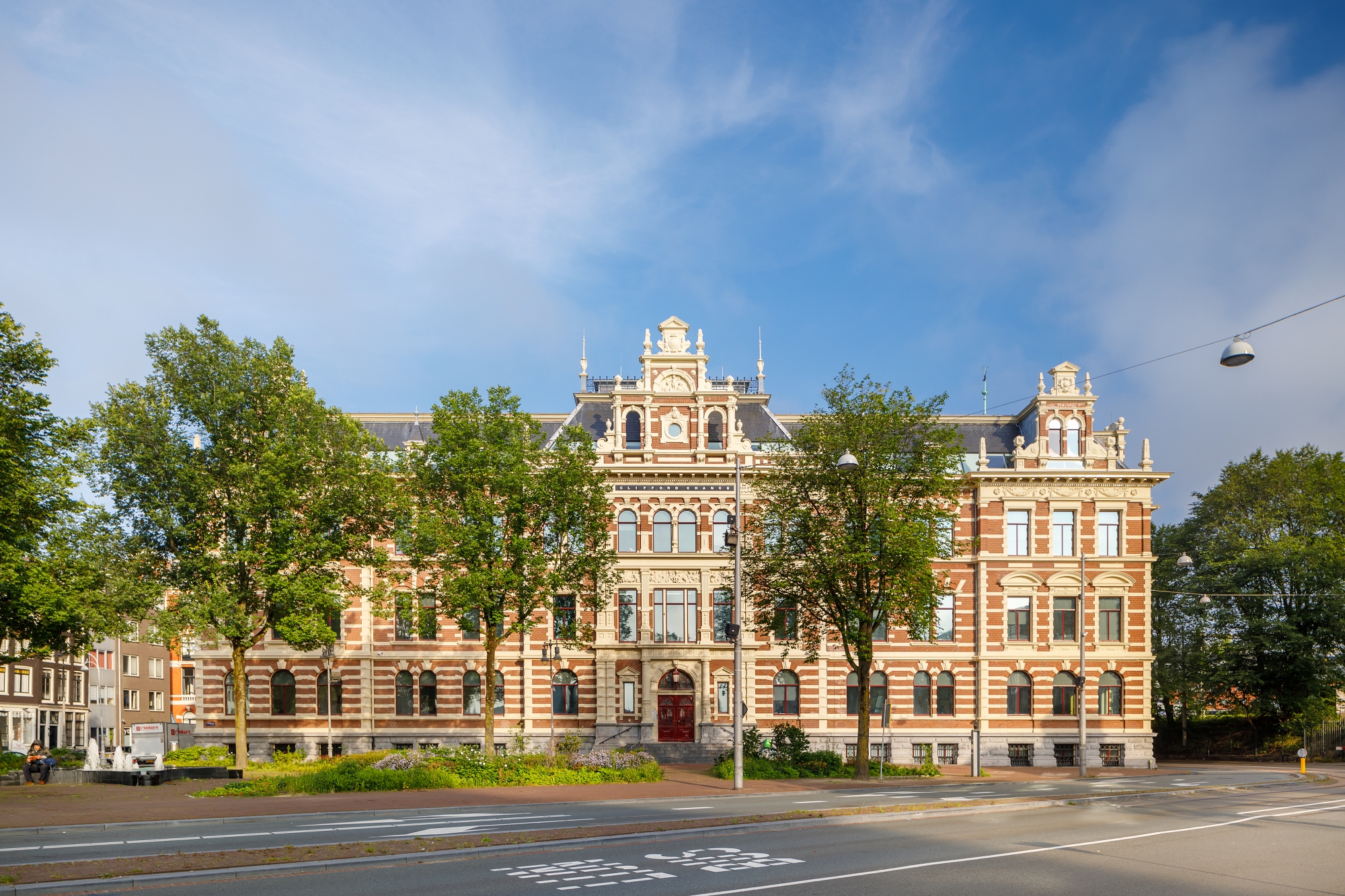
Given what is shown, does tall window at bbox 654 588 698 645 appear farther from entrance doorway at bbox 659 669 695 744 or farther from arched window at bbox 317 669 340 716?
arched window at bbox 317 669 340 716

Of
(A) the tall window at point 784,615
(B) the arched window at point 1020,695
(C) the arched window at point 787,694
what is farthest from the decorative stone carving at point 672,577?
(B) the arched window at point 1020,695

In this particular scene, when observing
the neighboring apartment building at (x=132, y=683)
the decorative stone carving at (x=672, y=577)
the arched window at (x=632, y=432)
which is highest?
the arched window at (x=632, y=432)

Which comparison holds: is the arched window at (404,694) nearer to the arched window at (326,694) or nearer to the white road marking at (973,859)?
the arched window at (326,694)

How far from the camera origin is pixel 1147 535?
48406 millimetres

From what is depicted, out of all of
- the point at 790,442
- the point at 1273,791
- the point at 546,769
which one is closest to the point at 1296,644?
the point at 1273,791

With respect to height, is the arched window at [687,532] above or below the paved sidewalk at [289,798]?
above

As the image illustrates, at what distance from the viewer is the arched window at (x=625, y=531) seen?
47250 millimetres

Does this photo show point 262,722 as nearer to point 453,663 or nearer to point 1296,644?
point 453,663

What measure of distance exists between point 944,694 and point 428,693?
2487 centimetres

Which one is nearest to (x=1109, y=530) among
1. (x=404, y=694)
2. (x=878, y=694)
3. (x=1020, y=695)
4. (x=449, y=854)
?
(x=1020, y=695)

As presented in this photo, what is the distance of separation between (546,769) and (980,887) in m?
21.2

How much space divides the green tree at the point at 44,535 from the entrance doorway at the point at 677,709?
73.9ft

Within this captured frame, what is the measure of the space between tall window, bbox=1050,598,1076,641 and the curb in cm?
2330

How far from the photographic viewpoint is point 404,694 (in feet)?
154
